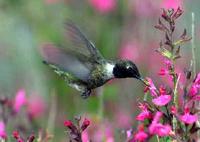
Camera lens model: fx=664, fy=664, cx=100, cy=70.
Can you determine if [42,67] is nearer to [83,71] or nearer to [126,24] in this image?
[126,24]

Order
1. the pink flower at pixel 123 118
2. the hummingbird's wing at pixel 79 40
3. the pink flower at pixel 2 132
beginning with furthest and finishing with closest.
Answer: the pink flower at pixel 123 118 < the hummingbird's wing at pixel 79 40 < the pink flower at pixel 2 132

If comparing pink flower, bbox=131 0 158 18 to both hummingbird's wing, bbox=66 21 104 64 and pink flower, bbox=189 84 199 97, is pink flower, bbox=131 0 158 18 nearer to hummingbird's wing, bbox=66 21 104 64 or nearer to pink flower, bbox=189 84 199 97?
hummingbird's wing, bbox=66 21 104 64

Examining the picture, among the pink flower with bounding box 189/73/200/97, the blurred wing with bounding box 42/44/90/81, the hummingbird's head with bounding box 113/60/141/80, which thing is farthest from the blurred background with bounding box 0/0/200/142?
the pink flower with bounding box 189/73/200/97

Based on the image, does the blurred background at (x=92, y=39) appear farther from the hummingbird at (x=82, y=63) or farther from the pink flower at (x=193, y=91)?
the pink flower at (x=193, y=91)

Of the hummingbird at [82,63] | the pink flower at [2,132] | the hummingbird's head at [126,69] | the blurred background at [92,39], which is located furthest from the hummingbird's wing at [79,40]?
the blurred background at [92,39]

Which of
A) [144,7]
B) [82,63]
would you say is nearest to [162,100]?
[82,63]

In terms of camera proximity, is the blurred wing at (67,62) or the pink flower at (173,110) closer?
the pink flower at (173,110)
